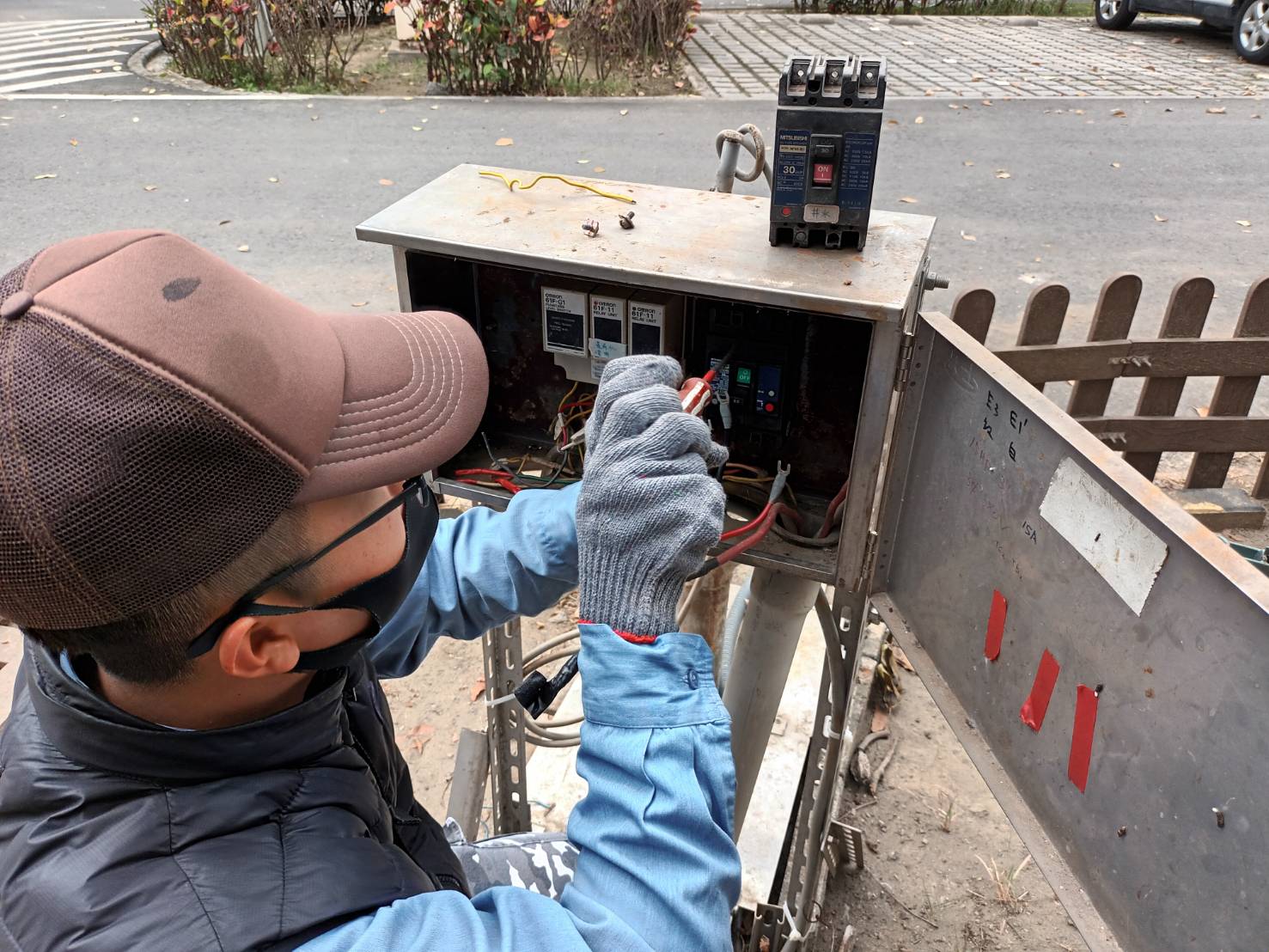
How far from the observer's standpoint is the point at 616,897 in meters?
1.06

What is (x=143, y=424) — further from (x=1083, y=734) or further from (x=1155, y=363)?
(x=1155, y=363)

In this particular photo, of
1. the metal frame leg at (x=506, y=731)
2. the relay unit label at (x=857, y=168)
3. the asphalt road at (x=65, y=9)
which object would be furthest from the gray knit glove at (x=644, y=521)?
the asphalt road at (x=65, y=9)

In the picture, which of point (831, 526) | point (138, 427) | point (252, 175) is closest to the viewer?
point (138, 427)

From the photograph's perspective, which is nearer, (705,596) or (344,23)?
(705,596)

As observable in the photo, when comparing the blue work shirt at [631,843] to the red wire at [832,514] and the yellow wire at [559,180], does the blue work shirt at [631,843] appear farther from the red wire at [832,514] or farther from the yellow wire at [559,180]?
the yellow wire at [559,180]

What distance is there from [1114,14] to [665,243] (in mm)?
11430

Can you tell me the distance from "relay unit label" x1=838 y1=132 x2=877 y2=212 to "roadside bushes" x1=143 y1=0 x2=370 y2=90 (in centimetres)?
820

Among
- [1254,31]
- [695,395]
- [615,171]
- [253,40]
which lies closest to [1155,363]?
[695,395]

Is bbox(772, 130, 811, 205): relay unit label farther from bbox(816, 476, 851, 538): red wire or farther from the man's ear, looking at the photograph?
the man's ear

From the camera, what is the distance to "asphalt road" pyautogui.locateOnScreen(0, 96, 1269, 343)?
510 cm

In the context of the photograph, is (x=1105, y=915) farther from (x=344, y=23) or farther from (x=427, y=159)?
(x=344, y=23)

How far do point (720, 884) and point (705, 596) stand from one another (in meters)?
1.32

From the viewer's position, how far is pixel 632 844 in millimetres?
1087

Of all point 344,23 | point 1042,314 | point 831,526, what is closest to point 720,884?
point 831,526
